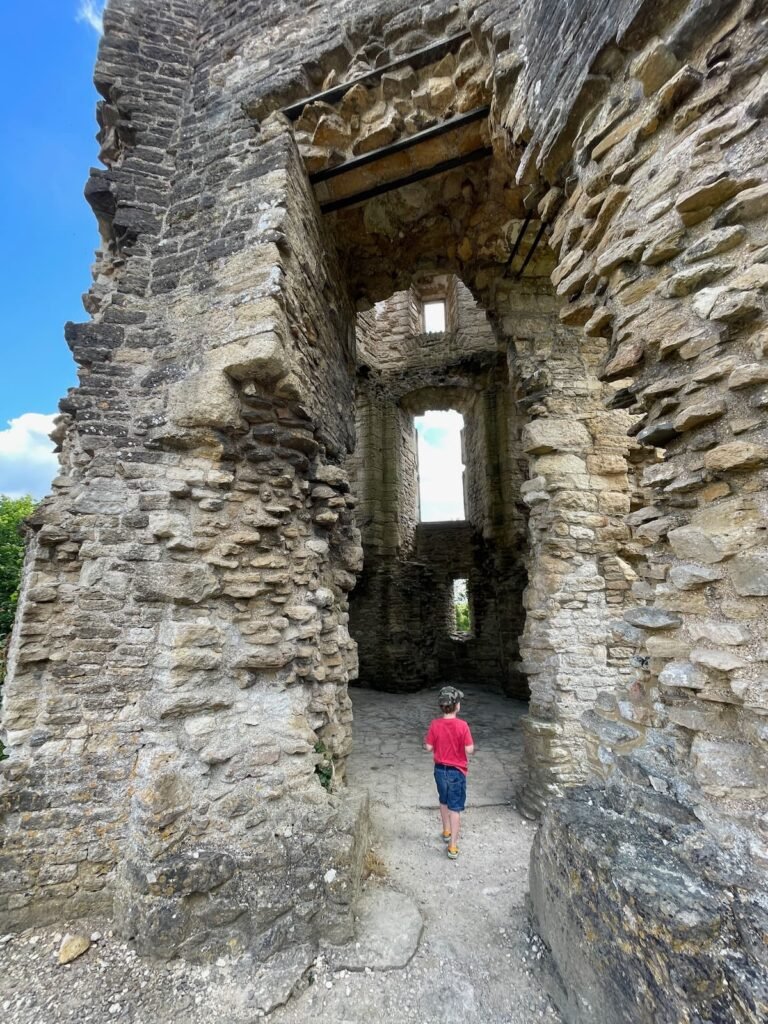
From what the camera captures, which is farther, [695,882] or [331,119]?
[331,119]

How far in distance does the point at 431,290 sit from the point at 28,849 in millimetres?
15262

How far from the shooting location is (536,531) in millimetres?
4672

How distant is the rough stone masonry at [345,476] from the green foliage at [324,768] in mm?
40

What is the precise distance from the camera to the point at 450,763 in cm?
360

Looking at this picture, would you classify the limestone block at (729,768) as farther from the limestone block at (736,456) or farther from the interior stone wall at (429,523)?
the interior stone wall at (429,523)

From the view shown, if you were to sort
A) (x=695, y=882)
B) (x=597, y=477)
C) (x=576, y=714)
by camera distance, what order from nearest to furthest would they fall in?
(x=695, y=882) < (x=576, y=714) < (x=597, y=477)

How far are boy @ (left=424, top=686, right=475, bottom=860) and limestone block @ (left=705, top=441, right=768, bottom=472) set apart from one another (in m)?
2.82

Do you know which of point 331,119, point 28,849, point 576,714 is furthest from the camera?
point 576,714

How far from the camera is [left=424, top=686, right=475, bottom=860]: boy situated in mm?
3486

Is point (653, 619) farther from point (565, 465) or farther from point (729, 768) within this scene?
point (565, 465)

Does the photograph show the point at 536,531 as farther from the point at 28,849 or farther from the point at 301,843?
the point at 28,849

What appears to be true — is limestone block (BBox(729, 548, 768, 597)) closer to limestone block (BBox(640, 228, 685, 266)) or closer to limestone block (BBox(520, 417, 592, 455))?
limestone block (BBox(640, 228, 685, 266))

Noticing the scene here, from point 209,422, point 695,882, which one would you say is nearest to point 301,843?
point 695,882

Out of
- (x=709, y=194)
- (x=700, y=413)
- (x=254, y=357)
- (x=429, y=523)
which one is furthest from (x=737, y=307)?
(x=429, y=523)
